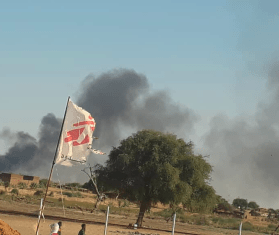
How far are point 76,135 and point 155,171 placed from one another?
3141cm

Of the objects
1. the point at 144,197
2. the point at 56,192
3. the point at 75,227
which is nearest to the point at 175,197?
the point at 144,197

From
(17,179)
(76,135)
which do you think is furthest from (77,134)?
(17,179)

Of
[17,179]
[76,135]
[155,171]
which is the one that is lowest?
[76,135]

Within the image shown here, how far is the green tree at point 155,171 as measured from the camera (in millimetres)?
49625

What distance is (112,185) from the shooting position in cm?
5153

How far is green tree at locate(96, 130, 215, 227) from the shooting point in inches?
1954

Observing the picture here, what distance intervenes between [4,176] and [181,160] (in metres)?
94.8

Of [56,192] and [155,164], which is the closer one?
[155,164]

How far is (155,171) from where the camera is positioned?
50.1 metres

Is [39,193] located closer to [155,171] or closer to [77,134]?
[155,171]

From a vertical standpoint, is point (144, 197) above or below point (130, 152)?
below

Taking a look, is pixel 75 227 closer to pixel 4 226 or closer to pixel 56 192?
pixel 4 226

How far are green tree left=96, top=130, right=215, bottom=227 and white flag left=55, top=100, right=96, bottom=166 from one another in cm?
3024

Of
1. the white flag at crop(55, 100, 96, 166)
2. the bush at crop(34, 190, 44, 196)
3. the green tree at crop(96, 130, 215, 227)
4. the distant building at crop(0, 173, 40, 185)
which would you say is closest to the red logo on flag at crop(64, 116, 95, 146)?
the white flag at crop(55, 100, 96, 166)
